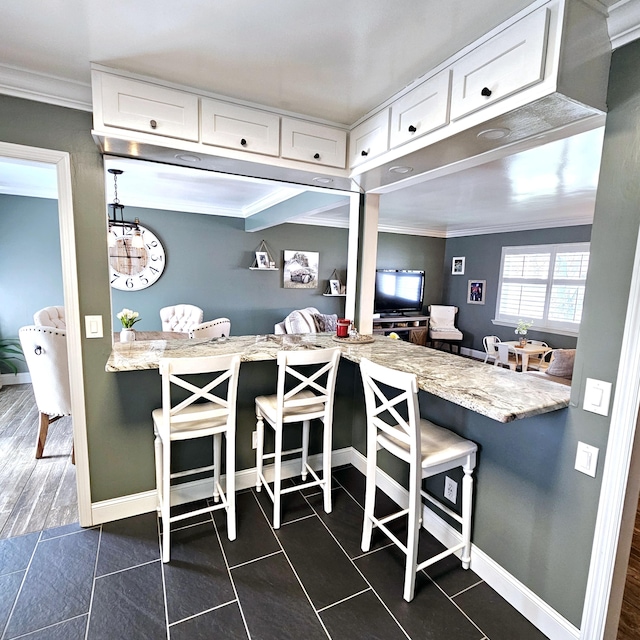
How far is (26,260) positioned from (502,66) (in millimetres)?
5409

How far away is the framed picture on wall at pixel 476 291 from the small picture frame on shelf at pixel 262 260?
13.6ft

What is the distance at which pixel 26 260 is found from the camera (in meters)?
4.52

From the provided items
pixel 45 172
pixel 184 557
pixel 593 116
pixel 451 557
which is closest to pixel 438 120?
pixel 593 116

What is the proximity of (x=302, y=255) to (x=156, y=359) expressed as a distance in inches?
180

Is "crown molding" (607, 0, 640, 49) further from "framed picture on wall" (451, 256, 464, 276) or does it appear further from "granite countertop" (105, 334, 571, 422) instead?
"framed picture on wall" (451, 256, 464, 276)

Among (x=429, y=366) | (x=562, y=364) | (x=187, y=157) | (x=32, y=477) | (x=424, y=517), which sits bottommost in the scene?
(x=32, y=477)

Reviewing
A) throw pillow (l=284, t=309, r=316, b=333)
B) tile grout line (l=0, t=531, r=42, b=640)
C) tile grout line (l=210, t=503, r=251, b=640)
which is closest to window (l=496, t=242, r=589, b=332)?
throw pillow (l=284, t=309, r=316, b=333)

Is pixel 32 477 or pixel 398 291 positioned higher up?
pixel 398 291

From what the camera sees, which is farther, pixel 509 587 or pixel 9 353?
pixel 9 353

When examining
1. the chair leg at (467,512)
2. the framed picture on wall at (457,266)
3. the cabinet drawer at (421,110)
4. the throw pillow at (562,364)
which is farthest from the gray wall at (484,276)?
the cabinet drawer at (421,110)

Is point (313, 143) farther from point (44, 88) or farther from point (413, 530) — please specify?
point (413, 530)

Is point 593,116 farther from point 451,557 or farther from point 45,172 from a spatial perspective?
point 45,172

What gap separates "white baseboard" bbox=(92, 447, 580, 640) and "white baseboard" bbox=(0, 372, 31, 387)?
11.4 ft


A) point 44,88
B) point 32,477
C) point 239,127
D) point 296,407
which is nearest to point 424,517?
point 296,407
